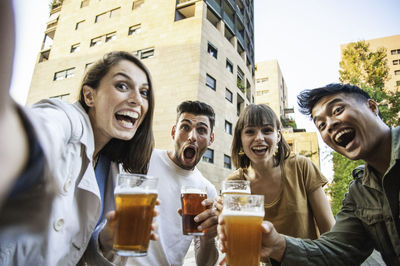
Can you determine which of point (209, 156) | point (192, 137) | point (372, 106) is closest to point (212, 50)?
point (209, 156)

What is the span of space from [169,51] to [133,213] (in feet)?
62.5

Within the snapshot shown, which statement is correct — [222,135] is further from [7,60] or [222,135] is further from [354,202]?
[7,60]

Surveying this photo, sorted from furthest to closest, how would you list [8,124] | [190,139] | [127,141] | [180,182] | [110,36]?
[110,36] → [190,139] → [180,182] → [127,141] → [8,124]

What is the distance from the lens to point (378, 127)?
75.7 inches

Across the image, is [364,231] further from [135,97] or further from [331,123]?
[135,97]

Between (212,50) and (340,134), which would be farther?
(212,50)

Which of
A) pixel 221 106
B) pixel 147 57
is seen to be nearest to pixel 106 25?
pixel 147 57

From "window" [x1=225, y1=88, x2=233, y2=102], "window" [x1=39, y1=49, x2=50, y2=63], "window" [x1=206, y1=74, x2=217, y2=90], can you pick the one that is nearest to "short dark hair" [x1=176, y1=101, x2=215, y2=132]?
"window" [x1=206, y1=74, x2=217, y2=90]

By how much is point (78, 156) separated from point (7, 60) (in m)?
1.36

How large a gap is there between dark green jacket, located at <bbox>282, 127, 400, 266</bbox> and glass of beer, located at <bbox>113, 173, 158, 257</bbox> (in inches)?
40.7

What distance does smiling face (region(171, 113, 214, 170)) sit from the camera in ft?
9.98

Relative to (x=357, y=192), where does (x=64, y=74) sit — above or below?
above

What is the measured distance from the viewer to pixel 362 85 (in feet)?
38.2

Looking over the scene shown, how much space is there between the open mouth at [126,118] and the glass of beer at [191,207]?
0.79 m
